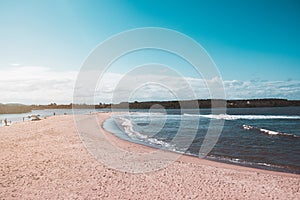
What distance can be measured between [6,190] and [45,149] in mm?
7011

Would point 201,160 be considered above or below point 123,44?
below

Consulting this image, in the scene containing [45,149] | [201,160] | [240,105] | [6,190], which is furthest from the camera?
[240,105]

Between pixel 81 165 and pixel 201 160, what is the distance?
618 cm

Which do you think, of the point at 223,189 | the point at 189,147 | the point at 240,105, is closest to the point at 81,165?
the point at 223,189

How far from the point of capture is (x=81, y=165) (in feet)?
35.9

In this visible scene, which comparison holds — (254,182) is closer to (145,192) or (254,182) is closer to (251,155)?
(145,192)

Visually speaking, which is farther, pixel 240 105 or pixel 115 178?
pixel 240 105

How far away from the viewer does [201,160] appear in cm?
1308

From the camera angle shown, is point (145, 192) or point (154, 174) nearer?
Answer: point (145, 192)

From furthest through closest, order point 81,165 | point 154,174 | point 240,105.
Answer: point 240,105 → point 81,165 → point 154,174

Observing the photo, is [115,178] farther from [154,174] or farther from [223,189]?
[223,189]

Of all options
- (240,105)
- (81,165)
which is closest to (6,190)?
(81,165)

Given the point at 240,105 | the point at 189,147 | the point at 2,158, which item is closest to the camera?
the point at 2,158

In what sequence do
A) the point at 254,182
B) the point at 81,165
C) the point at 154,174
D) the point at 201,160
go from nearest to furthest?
the point at 254,182
the point at 154,174
the point at 81,165
the point at 201,160
